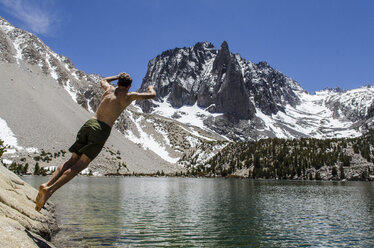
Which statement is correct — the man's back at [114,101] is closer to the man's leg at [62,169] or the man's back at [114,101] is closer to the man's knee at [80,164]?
the man's knee at [80,164]

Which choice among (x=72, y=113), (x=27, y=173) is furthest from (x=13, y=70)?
(x=27, y=173)

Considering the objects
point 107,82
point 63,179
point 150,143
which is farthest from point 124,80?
point 150,143

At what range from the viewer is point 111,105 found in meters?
8.20

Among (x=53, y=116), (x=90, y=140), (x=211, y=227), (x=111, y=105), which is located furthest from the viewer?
(x=53, y=116)

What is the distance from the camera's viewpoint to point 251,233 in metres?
17.6

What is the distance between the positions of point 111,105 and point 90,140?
1.14 meters

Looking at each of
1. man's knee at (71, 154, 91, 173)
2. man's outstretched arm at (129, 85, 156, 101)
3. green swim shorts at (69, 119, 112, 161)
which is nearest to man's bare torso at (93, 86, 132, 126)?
man's outstretched arm at (129, 85, 156, 101)

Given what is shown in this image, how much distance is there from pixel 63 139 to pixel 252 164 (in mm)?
73754

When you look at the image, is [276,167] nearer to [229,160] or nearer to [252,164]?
[252,164]

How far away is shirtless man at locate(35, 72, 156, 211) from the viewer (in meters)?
7.49

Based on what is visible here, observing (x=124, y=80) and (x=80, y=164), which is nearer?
(x=80, y=164)

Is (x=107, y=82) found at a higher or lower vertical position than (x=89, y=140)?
higher

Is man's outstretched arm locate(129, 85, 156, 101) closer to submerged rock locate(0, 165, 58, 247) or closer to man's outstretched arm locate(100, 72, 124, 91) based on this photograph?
man's outstretched arm locate(100, 72, 124, 91)

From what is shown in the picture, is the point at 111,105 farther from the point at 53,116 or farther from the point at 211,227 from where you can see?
the point at 53,116
